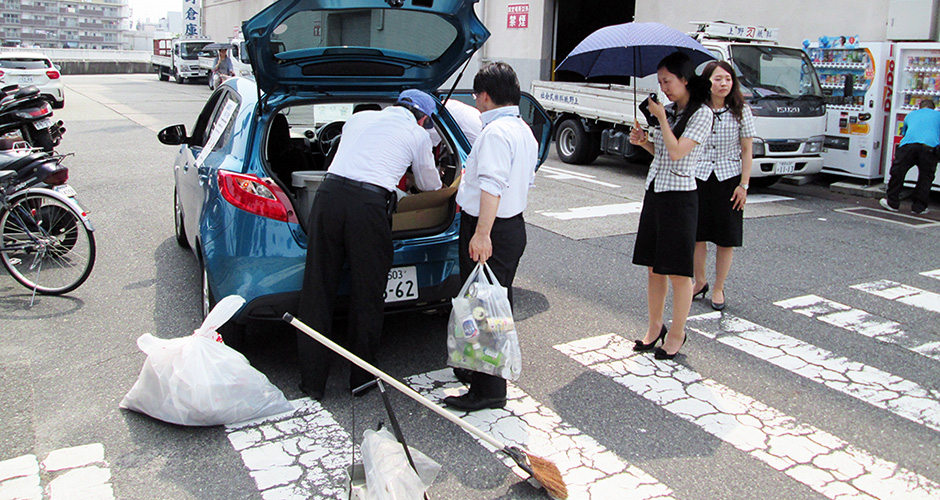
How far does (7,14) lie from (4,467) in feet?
540

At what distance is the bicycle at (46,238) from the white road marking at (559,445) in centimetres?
289

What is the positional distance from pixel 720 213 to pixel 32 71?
786 inches

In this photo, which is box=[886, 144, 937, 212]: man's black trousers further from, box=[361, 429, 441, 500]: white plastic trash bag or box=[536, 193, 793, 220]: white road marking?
box=[361, 429, 441, 500]: white plastic trash bag

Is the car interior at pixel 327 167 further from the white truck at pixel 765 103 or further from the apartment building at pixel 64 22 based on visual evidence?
the apartment building at pixel 64 22

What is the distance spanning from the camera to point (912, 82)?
10586 millimetres

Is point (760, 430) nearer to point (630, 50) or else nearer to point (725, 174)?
point (725, 174)

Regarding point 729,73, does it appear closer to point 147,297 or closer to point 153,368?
point 153,368

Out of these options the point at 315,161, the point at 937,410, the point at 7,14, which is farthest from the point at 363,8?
the point at 7,14

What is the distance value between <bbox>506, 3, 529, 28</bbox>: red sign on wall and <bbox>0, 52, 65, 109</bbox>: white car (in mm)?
11904

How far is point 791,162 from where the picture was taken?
10.5 m

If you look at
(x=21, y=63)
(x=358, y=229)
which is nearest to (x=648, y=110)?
(x=358, y=229)

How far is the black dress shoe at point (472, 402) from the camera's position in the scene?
370cm

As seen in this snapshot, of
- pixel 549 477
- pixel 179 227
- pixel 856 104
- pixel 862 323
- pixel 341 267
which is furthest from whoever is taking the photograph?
pixel 856 104

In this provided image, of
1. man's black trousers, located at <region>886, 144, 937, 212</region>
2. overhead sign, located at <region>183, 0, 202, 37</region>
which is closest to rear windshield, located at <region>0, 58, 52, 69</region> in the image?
man's black trousers, located at <region>886, 144, 937, 212</region>
